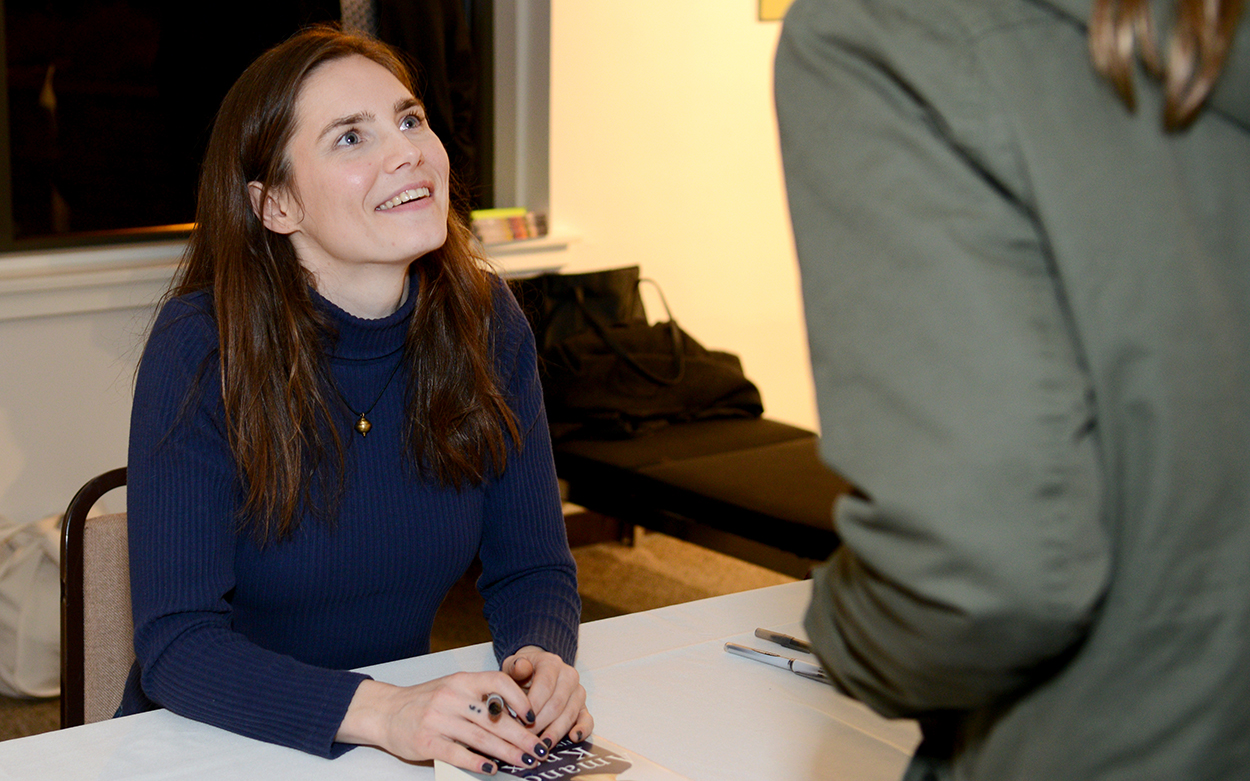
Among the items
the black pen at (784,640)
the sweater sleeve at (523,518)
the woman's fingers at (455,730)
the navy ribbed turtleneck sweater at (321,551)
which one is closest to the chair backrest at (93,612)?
the navy ribbed turtleneck sweater at (321,551)

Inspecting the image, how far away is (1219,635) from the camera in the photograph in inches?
24.0

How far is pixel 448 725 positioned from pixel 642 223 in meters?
3.14

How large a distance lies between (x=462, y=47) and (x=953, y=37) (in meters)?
3.29

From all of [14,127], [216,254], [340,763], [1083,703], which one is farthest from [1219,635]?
[14,127]

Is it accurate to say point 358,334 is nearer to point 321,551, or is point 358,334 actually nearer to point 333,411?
point 333,411

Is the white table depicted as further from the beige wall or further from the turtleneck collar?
the beige wall

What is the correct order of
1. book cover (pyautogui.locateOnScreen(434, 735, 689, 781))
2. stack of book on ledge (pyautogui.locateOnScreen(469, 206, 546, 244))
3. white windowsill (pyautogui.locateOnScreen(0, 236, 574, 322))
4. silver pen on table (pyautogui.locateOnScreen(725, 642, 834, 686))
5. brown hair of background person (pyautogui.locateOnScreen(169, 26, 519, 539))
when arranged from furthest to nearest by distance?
stack of book on ledge (pyautogui.locateOnScreen(469, 206, 546, 244)) → white windowsill (pyautogui.locateOnScreen(0, 236, 574, 322)) → brown hair of background person (pyautogui.locateOnScreen(169, 26, 519, 539)) → silver pen on table (pyautogui.locateOnScreen(725, 642, 834, 686)) → book cover (pyautogui.locateOnScreen(434, 735, 689, 781))

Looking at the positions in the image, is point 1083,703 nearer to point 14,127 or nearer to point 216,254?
point 216,254

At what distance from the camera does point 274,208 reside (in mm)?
1633

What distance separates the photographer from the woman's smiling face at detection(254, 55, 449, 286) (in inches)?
62.0

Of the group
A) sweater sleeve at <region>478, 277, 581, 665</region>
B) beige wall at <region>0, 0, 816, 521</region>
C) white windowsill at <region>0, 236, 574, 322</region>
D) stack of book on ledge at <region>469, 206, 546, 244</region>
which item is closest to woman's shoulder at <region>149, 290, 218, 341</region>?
sweater sleeve at <region>478, 277, 581, 665</region>

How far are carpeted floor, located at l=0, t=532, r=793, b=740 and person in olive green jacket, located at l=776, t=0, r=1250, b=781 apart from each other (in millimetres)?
2641

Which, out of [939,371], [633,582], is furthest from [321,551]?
[633,582]

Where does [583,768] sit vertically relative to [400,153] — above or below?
below
